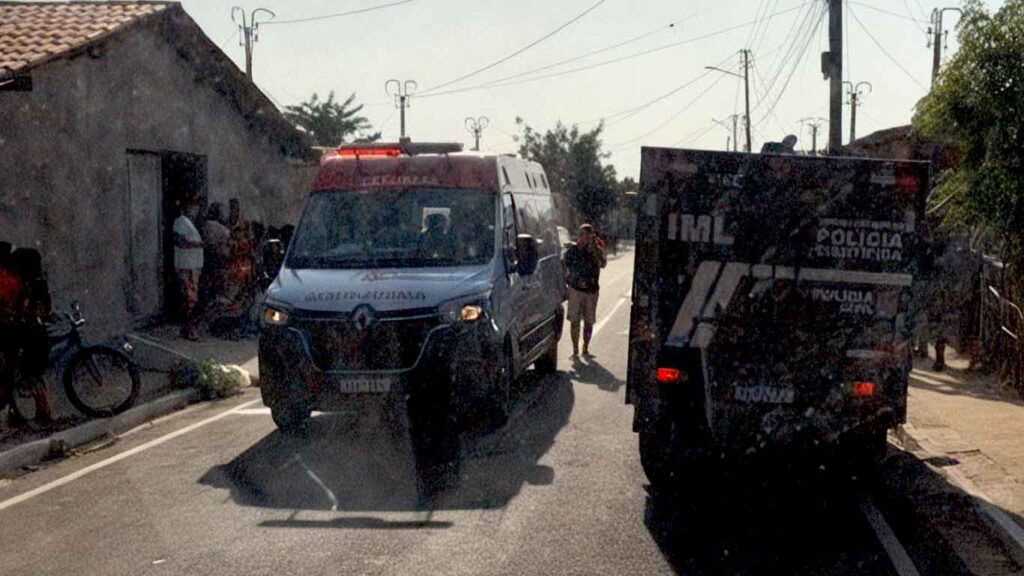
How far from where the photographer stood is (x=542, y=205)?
47.9ft

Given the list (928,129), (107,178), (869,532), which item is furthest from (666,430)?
(107,178)

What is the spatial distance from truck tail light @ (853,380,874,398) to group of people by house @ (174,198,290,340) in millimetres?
10420

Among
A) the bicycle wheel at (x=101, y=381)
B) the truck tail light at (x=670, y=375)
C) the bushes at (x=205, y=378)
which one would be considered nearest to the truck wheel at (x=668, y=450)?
the truck tail light at (x=670, y=375)

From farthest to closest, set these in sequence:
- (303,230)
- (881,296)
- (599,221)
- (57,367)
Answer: (599,221), (57,367), (303,230), (881,296)

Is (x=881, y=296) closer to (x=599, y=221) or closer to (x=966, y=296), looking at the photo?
(x=966, y=296)

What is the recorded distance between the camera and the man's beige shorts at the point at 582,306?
16.5 meters

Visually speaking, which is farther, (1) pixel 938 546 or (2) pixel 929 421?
(2) pixel 929 421

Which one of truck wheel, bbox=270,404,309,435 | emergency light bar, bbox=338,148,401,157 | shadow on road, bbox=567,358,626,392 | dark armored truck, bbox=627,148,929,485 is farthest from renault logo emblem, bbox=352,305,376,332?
shadow on road, bbox=567,358,626,392

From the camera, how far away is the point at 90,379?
1163 cm

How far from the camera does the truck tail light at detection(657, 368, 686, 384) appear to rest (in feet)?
28.0

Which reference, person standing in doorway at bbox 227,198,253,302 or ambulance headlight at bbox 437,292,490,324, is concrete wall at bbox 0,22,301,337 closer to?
person standing in doorway at bbox 227,198,253,302

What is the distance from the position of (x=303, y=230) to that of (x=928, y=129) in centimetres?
790

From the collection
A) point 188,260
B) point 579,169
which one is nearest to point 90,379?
point 188,260

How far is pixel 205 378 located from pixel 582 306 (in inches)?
207
